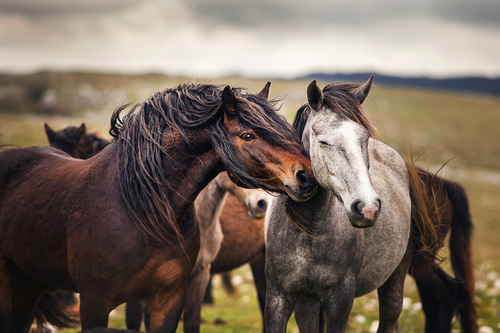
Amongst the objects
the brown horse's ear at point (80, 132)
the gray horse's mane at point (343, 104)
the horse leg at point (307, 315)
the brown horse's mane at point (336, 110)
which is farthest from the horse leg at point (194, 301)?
the brown horse's ear at point (80, 132)

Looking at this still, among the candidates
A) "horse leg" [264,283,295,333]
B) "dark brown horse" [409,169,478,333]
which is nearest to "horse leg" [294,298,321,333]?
"horse leg" [264,283,295,333]

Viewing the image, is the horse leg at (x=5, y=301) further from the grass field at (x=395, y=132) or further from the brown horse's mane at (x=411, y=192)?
the brown horse's mane at (x=411, y=192)

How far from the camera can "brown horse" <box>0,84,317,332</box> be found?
10.2 ft

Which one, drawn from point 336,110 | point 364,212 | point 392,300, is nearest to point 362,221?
point 364,212

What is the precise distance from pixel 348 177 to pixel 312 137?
0.50 m

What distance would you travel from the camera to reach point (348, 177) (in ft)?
9.16

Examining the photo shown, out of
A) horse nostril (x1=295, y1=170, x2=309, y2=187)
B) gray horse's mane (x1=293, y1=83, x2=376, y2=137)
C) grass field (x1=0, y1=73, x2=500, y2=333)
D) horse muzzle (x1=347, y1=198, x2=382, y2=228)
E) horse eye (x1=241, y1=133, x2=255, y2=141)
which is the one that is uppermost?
gray horse's mane (x1=293, y1=83, x2=376, y2=137)

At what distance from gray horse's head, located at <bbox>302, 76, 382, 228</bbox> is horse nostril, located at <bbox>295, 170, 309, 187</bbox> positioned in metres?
0.10

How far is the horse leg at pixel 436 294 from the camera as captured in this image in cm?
538

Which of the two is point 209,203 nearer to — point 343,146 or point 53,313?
point 53,313

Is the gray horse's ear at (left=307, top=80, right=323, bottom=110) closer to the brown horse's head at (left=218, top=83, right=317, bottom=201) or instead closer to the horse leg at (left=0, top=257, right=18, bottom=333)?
the brown horse's head at (left=218, top=83, right=317, bottom=201)

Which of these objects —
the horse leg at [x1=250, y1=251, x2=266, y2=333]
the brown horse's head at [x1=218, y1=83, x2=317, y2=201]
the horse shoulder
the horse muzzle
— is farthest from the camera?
the horse leg at [x1=250, y1=251, x2=266, y2=333]

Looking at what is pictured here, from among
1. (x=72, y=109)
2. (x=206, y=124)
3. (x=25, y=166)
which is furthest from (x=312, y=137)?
(x=72, y=109)

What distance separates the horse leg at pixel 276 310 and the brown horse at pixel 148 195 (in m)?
0.75
